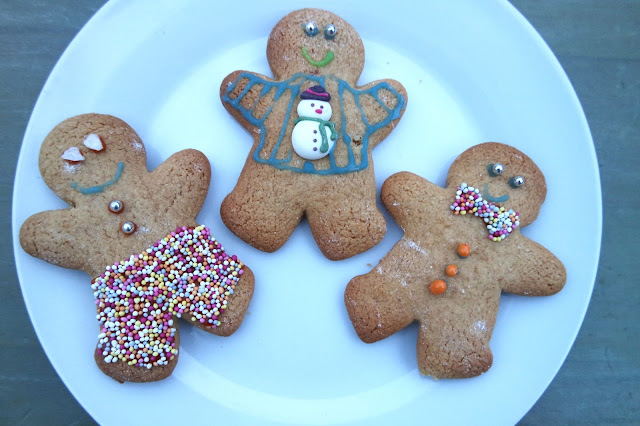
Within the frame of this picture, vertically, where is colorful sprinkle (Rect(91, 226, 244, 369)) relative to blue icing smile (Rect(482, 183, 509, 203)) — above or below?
below

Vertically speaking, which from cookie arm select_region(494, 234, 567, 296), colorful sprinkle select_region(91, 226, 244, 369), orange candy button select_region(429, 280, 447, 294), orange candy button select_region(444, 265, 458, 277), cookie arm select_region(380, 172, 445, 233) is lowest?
colorful sprinkle select_region(91, 226, 244, 369)

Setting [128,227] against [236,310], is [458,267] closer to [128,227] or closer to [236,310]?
[236,310]

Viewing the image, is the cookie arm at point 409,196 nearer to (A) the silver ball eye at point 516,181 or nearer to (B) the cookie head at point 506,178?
(B) the cookie head at point 506,178

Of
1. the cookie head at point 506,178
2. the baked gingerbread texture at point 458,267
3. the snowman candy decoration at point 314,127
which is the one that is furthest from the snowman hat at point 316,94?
the cookie head at point 506,178

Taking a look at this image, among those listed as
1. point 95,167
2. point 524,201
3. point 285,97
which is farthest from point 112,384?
point 524,201

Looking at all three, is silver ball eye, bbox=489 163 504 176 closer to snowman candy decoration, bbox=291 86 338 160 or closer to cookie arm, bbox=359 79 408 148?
cookie arm, bbox=359 79 408 148

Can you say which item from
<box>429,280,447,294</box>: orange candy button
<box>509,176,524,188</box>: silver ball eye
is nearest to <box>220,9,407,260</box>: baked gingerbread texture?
<box>429,280,447,294</box>: orange candy button
